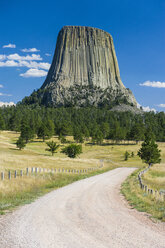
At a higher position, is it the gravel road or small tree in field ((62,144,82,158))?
the gravel road

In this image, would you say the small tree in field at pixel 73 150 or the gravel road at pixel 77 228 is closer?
the gravel road at pixel 77 228

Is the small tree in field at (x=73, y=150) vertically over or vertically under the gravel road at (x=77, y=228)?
under

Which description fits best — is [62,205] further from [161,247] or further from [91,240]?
[161,247]

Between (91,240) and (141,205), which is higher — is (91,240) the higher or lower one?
the higher one

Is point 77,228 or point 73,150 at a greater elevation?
point 77,228

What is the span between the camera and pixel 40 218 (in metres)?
9.90

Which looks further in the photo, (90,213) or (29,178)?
(29,178)

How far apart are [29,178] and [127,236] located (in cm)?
1488

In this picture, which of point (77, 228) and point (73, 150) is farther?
point (73, 150)

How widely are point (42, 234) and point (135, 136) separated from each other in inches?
4884

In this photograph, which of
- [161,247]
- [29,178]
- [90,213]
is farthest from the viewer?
[29,178]

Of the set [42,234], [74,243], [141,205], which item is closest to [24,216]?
[42,234]

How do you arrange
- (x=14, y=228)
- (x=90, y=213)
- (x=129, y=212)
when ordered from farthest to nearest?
1. (x=129, y=212)
2. (x=90, y=213)
3. (x=14, y=228)

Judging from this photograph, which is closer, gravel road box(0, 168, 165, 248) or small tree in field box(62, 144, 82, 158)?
gravel road box(0, 168, 165, 248)
